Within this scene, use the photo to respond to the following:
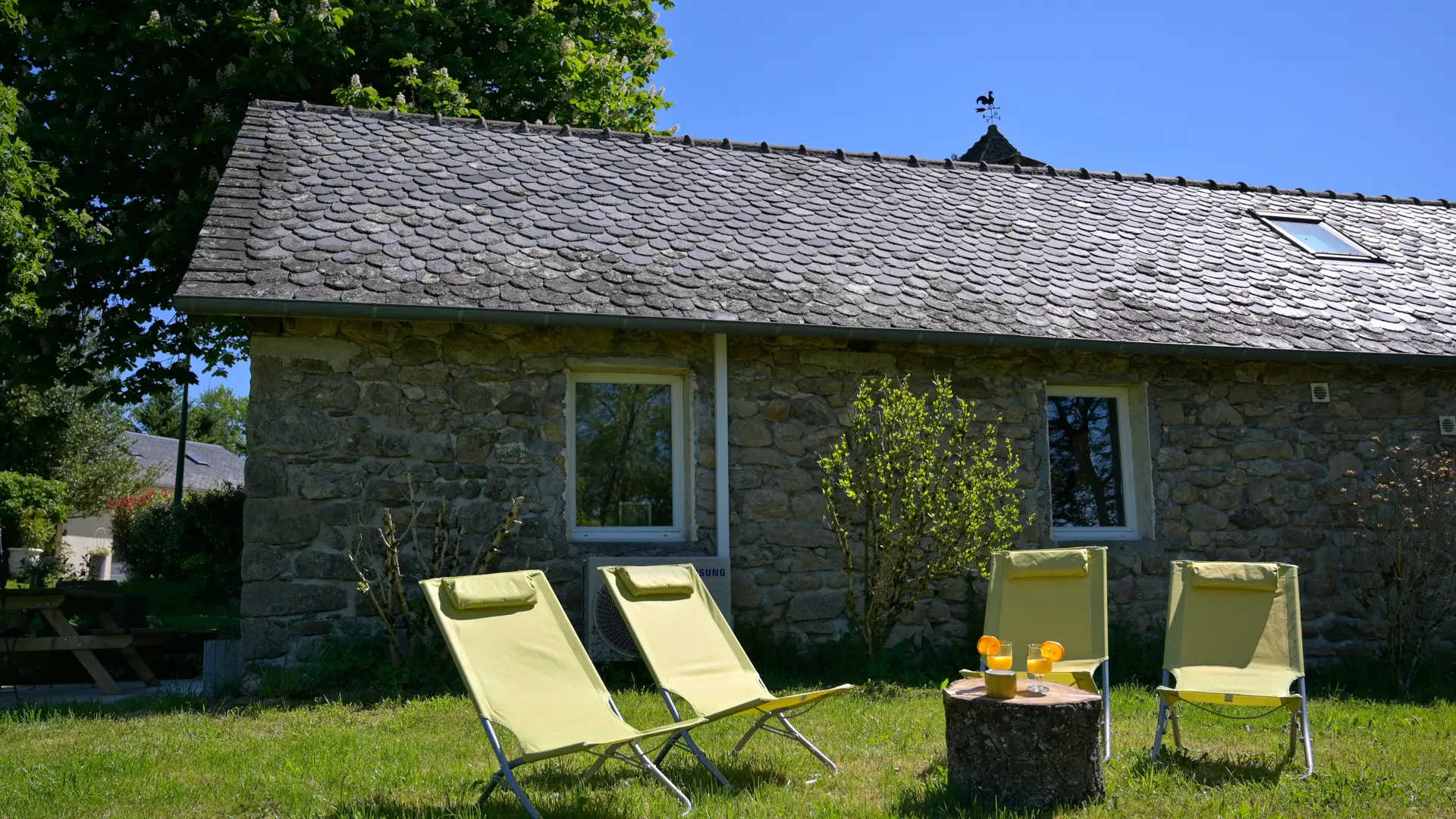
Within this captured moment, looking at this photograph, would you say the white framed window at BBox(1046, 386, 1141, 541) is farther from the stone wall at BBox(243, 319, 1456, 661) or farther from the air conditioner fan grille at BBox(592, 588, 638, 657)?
the air conditioner fan grille at BBox(592, 588, 638, 657)

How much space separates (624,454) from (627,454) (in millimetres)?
21

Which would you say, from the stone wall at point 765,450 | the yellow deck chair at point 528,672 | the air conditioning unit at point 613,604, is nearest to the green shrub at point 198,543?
the stone wall at point 765,450

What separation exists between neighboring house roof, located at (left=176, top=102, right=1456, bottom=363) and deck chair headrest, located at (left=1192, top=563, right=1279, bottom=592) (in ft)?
8.15

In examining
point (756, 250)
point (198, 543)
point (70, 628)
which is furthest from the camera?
point (198, 543)

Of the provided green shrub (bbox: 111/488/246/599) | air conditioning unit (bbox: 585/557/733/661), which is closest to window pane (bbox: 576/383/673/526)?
air conditioning unit (bbox: 585/557/733/661)

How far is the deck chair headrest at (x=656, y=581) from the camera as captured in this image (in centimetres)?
497

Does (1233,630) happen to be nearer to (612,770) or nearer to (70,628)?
(612,770)

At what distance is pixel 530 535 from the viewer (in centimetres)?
702

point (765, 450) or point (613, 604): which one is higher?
point (765, 450)

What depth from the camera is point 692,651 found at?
→ 489cm

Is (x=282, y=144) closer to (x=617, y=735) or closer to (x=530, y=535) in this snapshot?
(x=530, y=535)

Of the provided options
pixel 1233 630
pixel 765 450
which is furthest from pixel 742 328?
pixel 1233 630

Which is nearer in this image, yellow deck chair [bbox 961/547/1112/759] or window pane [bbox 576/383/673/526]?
yellow deck chair [bbox 961/547/1112/759]

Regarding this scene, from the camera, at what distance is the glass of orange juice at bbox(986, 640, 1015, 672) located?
417 cm
